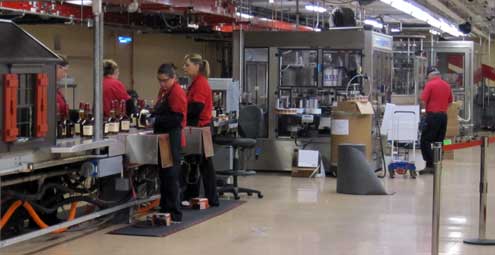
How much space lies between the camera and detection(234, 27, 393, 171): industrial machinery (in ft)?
38.5

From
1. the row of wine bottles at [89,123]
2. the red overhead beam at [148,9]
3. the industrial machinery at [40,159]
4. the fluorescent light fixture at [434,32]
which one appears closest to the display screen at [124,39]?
the red overhead beam at [148,9]

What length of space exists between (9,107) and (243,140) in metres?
3.91

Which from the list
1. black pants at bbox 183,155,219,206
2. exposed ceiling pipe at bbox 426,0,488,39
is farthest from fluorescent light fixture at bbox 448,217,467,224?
exposed ceiling pipe at bbox 426,0,488,39

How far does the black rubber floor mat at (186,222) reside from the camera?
7074mm

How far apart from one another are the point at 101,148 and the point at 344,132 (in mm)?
5185

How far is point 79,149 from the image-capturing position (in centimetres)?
620

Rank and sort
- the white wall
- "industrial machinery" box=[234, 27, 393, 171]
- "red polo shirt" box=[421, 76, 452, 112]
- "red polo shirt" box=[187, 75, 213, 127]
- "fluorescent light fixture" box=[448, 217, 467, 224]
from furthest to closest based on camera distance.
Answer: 1. the white wall
2. "red polo shirt" box=[421, 76, 452, 112]
3. "industrial machinery" box=[234, 27, 393, 171]
4. "red polo shirt" box=[187, 75, 213, 127]
5. "fluorescent light fixture" box=[448, 217, 467, 224]

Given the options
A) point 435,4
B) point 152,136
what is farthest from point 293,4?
point 152,136

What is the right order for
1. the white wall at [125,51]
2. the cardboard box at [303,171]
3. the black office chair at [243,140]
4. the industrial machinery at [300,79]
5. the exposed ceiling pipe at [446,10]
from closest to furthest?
the black office chair at [243,140] < the cardboard box at [303,171] < the industrial machinery at [300,79] < the white wall at [125,51] < the exposed ceiling pipe at [446,10]

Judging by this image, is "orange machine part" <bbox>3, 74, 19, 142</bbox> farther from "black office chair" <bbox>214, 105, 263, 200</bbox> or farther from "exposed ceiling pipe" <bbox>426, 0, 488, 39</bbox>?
"exposed ceiling pipe" <bbox>426, 0, 488, 39</bbox>

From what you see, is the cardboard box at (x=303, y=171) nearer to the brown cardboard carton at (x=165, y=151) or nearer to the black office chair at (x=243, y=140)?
the black office chair at (x=243, y=140)

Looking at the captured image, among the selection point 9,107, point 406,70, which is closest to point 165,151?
point 9,107

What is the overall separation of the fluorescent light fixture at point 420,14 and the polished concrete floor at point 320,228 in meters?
4.59

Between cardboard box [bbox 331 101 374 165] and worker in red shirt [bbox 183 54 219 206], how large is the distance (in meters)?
3.28
